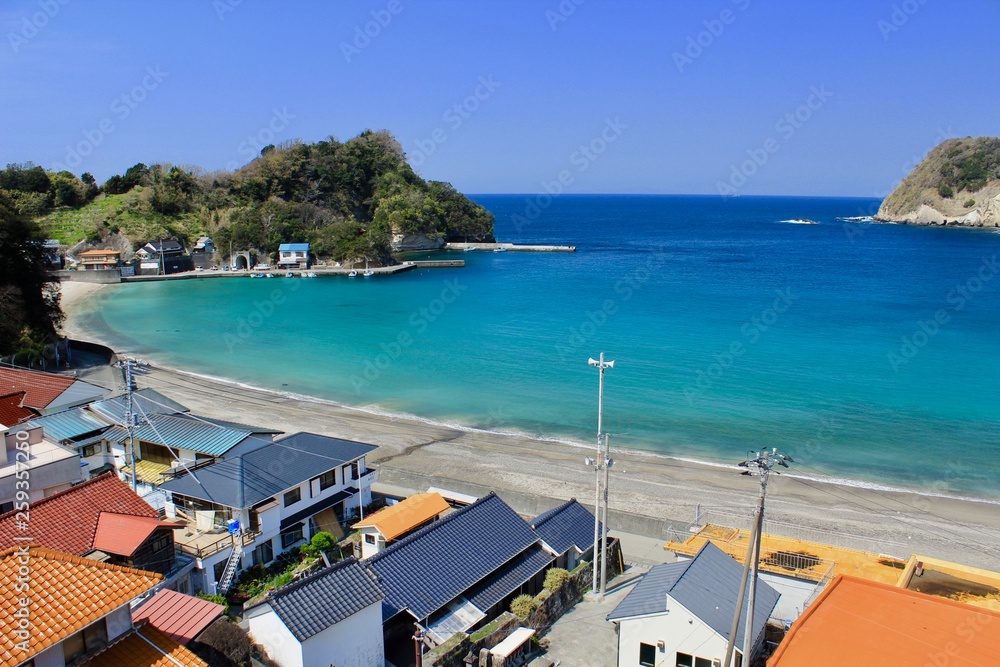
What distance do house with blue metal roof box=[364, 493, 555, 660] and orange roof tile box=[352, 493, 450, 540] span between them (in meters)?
1.58

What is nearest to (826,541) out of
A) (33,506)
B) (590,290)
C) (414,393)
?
(33,506)

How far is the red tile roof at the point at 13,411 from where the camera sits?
17.6 m

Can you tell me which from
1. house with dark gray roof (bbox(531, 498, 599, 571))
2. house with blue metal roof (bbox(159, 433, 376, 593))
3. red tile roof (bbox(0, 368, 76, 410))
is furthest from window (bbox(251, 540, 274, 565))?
red tile roof (bbox(0, 368, 76, 410))

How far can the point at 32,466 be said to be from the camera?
44.1 feet

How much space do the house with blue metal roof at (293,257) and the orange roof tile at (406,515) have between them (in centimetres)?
6474

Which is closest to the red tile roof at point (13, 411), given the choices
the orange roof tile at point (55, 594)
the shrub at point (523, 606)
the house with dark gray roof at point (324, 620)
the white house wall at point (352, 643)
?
the house with dark gray roof at point (324, 620)

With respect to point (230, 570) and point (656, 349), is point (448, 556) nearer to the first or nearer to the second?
point (230, 570)

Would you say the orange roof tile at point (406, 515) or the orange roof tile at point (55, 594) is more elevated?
the orange roof tile at point (55, 594)

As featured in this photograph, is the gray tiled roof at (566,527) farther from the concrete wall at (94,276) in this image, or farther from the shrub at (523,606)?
the concrete wall at (94,276)

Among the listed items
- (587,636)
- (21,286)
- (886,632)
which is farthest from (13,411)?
(886,632)

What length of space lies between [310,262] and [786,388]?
2357 inches

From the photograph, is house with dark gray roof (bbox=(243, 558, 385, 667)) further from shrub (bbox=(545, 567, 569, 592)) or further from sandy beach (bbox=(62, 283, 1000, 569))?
sandy beach (bbox=(62, 283, 1000, 569))

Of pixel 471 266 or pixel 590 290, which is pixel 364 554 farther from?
pixel 471 266

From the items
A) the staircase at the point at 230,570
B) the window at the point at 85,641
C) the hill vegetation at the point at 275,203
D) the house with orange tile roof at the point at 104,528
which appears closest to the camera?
the window at the point at 85,641
